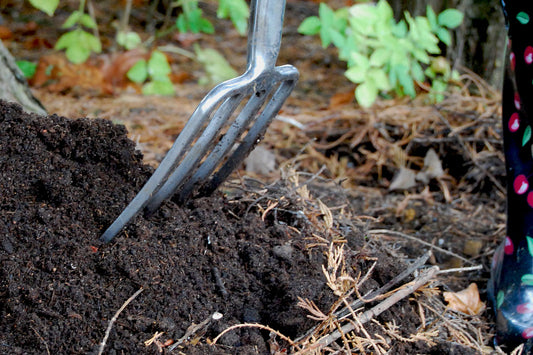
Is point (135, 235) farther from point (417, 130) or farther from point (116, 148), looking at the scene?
point (417, 130)

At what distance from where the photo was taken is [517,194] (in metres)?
1.48

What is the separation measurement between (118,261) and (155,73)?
59.7 inches

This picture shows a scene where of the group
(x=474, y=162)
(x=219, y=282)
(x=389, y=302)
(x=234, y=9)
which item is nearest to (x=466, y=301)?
(x=389, y=302)

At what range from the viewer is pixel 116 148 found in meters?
1.33

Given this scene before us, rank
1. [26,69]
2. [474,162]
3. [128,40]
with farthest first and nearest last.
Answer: [128,40], [26,69], [474,162]

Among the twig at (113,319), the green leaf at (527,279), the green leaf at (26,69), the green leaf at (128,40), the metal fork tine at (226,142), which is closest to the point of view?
the twig at (113,319)

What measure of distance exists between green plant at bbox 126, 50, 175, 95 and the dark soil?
124 centimetres

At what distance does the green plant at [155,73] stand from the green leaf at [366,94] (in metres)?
0.87

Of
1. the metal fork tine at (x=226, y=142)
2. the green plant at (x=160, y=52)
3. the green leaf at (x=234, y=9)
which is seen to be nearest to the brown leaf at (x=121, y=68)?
the green plant at (x=160, y=52)

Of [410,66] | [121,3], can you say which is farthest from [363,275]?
[121,3]

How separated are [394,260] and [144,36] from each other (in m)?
2.84

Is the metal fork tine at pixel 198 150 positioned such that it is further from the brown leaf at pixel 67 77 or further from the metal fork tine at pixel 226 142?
the brown leaf at pixel 67 77

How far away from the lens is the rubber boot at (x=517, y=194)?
138 centimetres

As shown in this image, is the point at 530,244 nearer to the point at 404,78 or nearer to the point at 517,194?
the point at 517,194
